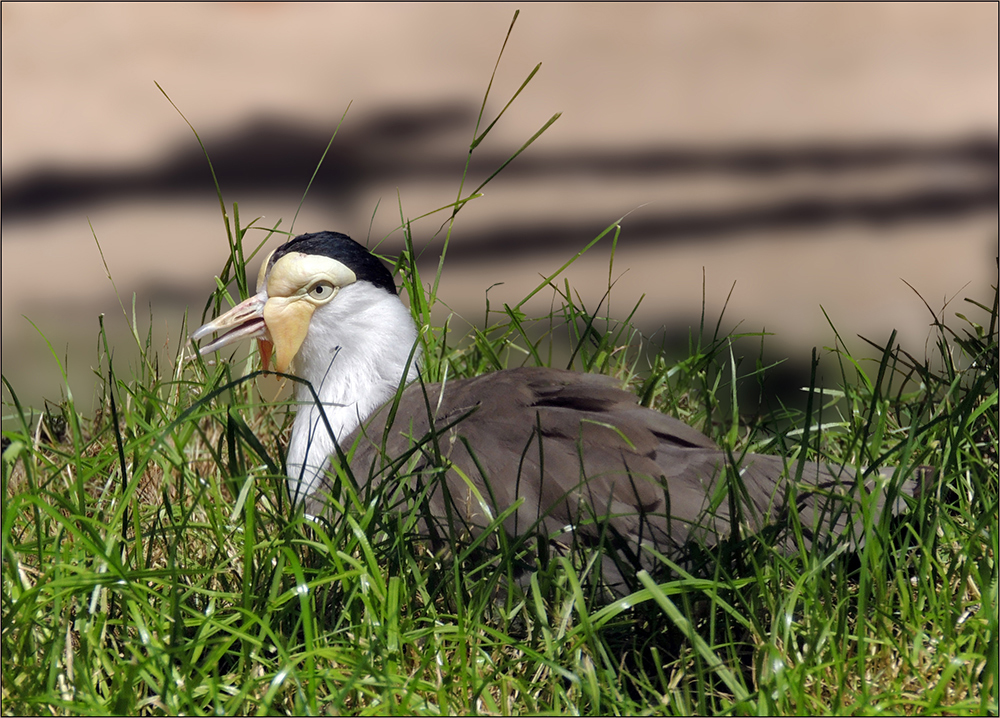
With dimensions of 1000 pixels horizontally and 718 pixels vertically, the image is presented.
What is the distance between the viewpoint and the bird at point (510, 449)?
1896mm

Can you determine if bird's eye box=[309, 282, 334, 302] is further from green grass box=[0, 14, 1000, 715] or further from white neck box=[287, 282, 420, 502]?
green grass box=[0, 14, 1000, 715]

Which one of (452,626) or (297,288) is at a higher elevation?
(297,288)

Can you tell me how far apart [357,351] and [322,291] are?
206mm

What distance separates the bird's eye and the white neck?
0.02 m

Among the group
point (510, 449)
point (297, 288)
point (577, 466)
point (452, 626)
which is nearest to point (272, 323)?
point (297, 288)

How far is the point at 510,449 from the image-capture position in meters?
2.21

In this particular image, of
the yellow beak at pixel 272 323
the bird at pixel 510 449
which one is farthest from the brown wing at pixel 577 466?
the yellow beak at pixel 272 323

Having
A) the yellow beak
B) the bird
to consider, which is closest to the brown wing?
the bird

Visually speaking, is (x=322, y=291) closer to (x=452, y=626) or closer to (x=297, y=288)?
(x=297, y=288)

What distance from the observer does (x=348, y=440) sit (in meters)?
2.56

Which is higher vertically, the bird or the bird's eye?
the bird's eye

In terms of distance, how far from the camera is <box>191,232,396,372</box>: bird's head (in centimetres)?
277

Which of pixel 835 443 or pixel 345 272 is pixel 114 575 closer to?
pixel 345 272

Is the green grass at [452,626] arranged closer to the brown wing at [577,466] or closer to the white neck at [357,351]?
the brown wing at [577,466]
